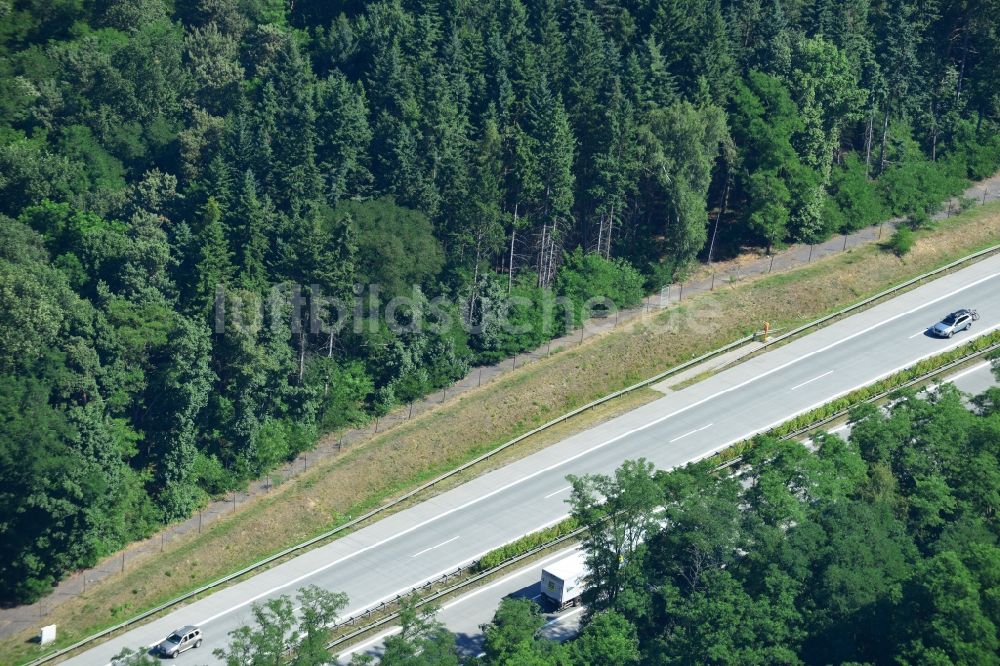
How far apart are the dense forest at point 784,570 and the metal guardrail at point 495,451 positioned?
7.56m

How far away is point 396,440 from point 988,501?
130ft

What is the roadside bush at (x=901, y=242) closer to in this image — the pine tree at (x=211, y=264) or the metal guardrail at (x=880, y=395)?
the metal guardrail at (x=880, y=395)

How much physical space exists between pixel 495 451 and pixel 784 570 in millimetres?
31868

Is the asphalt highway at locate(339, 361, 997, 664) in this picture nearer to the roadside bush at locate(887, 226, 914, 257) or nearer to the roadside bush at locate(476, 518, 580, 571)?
the roadside bush at locate(476, 518, 580, 571)

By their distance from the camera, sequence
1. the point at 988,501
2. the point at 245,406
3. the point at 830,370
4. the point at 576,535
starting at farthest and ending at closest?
the point at 830,370 → the point at 245,406 → the point at 576,535 → the point at 988,501

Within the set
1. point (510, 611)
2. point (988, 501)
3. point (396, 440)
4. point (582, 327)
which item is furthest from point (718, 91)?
point (510, 611)

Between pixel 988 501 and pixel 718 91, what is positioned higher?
pixel 718 91

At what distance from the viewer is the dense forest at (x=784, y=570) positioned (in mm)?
62156

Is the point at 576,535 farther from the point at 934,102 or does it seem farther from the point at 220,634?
the point at 934,102

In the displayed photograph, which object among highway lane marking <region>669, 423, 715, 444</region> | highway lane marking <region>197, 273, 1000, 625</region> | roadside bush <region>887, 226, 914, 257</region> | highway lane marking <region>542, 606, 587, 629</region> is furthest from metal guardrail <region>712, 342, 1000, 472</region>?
highway lane marking <region>542, 606, 587, 629</region>

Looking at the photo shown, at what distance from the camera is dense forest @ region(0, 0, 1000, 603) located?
8912cm

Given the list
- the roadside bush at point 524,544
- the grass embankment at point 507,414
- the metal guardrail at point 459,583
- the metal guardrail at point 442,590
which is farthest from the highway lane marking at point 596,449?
the roadside bush at point 524,544

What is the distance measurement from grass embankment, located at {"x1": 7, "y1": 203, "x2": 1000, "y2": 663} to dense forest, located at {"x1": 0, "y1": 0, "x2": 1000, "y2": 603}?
9.60 ft

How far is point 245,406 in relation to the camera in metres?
Result: 91.2
